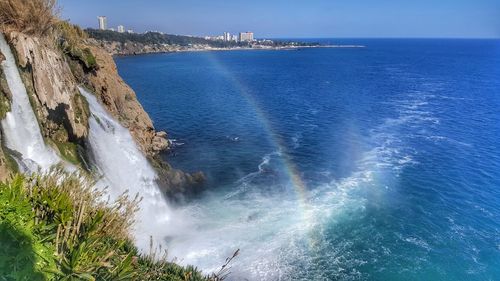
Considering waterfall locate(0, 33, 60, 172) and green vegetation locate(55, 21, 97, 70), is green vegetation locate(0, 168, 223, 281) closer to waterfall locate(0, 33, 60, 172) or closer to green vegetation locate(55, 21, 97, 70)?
waterfall locate(0, 33, 60, 172)

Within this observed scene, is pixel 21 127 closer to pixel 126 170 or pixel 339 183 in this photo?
pixel 126 170

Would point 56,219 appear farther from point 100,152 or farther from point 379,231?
point 379,231

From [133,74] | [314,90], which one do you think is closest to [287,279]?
[314,90]

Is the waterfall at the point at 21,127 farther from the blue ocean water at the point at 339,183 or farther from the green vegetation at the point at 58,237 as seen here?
the blue ocean water at the point at 339,183

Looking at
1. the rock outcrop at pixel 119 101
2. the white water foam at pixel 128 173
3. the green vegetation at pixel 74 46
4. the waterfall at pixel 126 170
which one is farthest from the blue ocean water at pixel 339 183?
the green vegetation at pixel 74 46

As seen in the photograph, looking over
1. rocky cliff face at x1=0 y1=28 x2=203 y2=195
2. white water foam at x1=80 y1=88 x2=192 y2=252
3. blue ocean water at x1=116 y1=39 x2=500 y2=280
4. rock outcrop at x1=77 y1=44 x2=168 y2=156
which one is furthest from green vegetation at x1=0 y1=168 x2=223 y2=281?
rock outcrop at x1=77 y1=44 x2=168 y2=156
